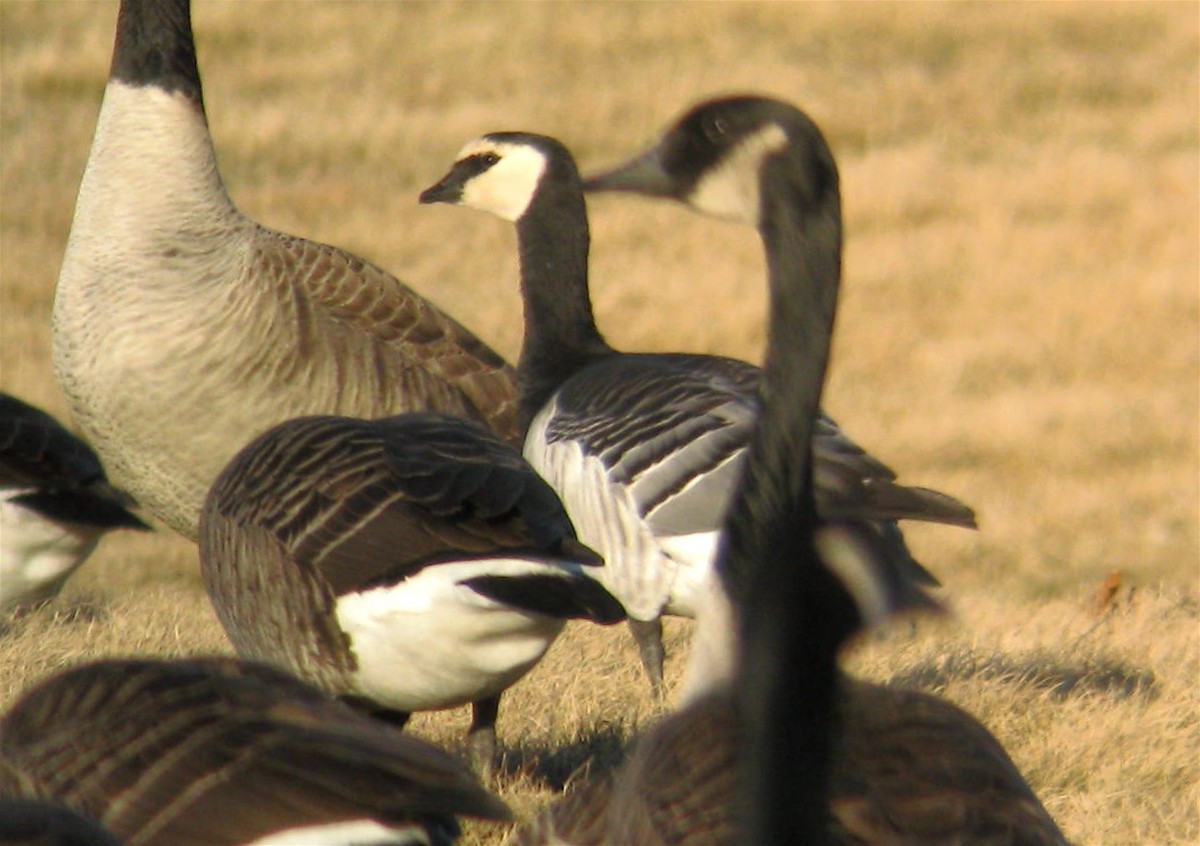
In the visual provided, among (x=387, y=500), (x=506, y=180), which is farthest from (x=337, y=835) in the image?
(x=506, y=180)

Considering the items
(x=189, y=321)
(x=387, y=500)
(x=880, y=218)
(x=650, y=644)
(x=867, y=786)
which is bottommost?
(x=880, y=218)

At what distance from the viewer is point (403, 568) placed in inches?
168

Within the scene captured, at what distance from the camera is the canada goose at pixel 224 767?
9.66ft

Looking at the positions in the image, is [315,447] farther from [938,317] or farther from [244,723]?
[938,317]

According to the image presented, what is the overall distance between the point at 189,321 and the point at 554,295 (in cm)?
129

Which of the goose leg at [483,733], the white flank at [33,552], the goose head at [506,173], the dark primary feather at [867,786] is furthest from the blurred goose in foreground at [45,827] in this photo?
the goose head at [506,173]

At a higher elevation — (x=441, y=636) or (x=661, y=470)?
(x=441, y=636)

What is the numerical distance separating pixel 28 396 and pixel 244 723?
43.6 feet

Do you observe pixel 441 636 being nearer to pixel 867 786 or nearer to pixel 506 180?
pixel 867 786

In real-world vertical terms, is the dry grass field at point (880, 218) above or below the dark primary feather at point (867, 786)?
below

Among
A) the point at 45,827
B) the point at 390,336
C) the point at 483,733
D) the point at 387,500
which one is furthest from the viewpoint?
the point at 390,336

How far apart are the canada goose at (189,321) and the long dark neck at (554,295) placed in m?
0.49

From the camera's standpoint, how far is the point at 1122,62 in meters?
23.8

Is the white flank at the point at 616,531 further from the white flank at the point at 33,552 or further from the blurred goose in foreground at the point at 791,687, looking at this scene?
the blurred goose in foreground at the point at 791,687
